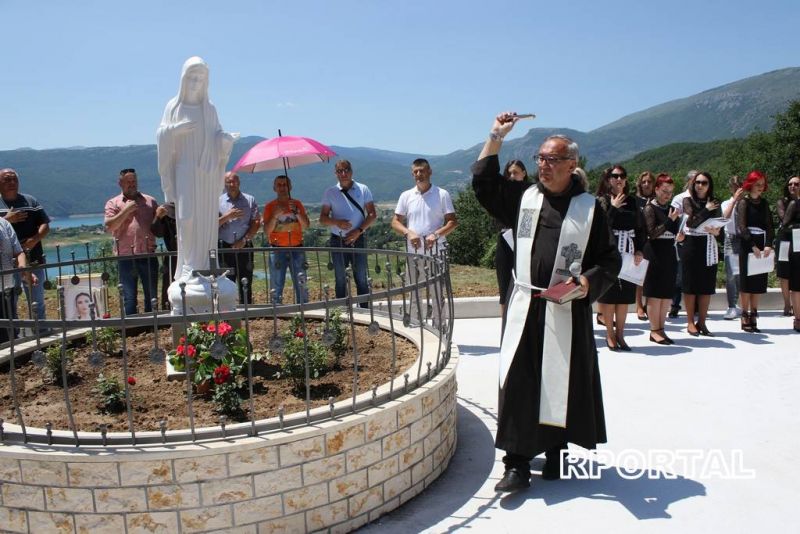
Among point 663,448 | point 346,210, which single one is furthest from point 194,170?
point 663,448

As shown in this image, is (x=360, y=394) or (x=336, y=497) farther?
(x=360, y=394)

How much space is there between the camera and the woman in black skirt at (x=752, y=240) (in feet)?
25.8

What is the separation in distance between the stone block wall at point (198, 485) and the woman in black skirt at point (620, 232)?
14.5 ft

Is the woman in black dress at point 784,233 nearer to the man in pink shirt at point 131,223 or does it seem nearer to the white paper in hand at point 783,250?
the white paper in hand at point 783,250

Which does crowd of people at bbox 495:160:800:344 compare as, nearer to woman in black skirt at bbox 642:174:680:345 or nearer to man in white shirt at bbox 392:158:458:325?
woman in black skirt at bbox 642:174:680:345

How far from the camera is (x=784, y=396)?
219 inches

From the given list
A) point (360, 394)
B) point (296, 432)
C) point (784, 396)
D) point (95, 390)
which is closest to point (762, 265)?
point (784, 396)

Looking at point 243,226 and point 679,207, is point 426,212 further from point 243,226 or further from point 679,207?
point 679,207

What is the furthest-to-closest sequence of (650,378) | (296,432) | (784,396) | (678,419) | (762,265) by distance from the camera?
(762,265), (650,378), (784,396), (678,419), (296,432)

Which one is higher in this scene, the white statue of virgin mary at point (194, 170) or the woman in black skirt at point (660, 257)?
the white statue of virgin mary at point (194, 170)

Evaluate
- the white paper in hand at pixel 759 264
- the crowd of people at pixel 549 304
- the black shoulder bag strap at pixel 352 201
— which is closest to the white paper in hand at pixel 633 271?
the white paper in hand at pixel 759 264

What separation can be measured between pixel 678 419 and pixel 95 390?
4.19 meters

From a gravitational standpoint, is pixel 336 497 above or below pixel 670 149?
below

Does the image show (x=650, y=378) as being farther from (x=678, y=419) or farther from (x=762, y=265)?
(x=762, y=265)
